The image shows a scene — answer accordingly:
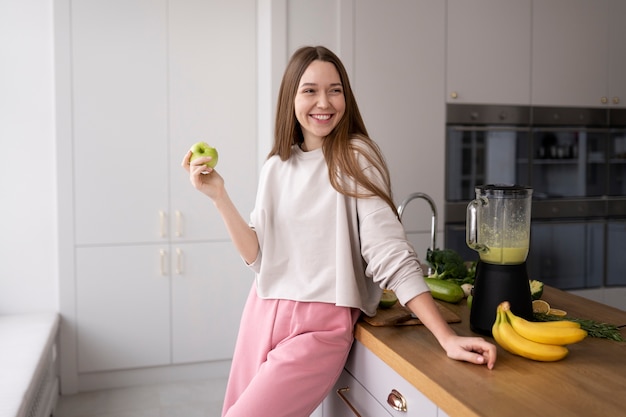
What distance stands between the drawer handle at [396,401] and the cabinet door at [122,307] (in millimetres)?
2208

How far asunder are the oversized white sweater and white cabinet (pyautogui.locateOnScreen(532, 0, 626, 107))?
246cm

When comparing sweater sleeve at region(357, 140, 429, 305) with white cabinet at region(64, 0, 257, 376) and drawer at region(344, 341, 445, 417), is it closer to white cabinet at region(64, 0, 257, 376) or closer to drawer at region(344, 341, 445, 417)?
drawer at region(344, 341, 445, 417)

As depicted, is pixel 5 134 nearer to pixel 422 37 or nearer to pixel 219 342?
pixel 219 342

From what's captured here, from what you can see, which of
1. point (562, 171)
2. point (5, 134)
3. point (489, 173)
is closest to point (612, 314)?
point (489, 173)

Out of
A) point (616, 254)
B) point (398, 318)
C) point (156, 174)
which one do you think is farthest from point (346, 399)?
point (616, 254)

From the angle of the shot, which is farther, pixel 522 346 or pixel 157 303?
pixel 157 303

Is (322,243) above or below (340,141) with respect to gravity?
below

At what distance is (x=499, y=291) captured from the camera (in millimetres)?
1428

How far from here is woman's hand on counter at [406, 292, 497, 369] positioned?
4.11 ft

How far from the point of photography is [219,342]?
3.49 meters

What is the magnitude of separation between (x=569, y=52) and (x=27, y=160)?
10.1 ft

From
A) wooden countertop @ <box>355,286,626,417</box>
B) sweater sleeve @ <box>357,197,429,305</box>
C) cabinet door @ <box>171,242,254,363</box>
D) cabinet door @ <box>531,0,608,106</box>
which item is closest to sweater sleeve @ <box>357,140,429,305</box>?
sweater sleeve @ <box>357,197,429,305</box>

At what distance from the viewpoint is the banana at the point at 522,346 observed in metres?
1.27

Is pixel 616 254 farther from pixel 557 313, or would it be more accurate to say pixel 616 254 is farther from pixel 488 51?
pixel 557 313
